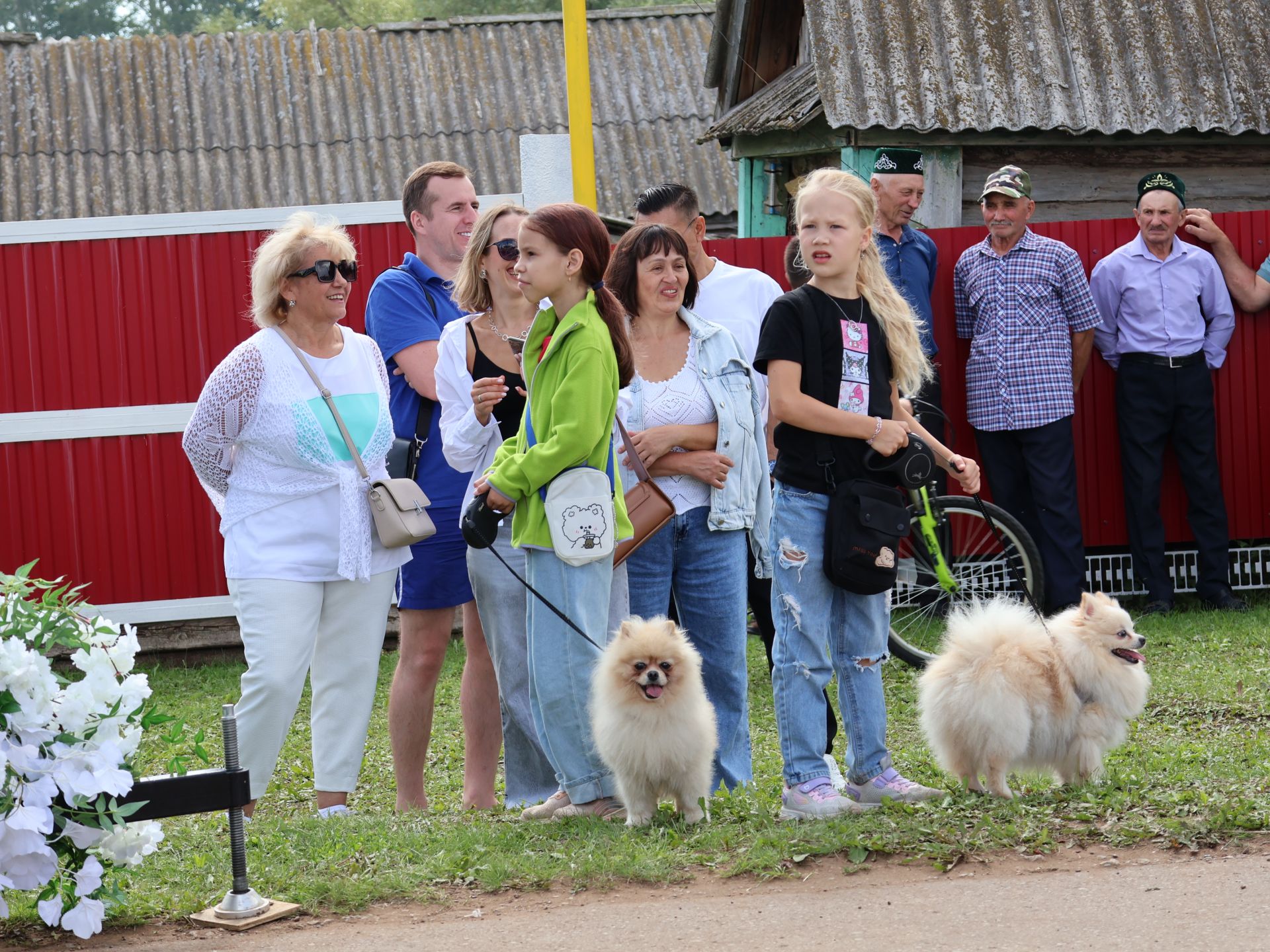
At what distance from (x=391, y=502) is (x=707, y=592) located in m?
1.17

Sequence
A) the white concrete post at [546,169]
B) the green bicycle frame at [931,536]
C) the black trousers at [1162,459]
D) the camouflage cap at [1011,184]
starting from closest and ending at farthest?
1. the green bicycle frame at [931,536]
2. the camouflage cap at [1011,184]
3. the black trousers at [1162,459]
4. the white concrete post at [546,169]

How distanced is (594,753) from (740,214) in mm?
9873

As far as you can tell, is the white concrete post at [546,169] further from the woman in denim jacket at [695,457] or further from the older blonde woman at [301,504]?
the woman in denim jacket at [695,457]

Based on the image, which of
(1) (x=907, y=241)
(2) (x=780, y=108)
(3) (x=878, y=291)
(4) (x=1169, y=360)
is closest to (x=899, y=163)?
(1) (x=907, y=241)

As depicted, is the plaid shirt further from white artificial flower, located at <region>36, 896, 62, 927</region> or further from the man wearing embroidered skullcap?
white artificial flower, located at <region>36, 896, 62, 927</region>

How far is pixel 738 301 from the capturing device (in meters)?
5.70

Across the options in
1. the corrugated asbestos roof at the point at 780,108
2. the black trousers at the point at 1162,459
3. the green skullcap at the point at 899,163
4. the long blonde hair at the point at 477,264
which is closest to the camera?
the long blonde hair at the point at 477,264

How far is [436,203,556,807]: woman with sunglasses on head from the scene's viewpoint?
5.21 meters

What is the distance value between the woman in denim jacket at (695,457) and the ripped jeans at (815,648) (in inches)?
13.7

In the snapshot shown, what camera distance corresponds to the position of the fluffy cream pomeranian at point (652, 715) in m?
4.50

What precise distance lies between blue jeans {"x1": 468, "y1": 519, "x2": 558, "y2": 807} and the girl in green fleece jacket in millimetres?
440

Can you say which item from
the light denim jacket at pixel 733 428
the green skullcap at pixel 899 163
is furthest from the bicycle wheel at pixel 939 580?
the light denim jacket at pixel 733 428

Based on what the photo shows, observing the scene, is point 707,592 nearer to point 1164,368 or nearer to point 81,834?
point 81,834

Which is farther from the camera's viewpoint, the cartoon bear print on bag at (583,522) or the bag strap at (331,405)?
the bag strap at (331,405)
